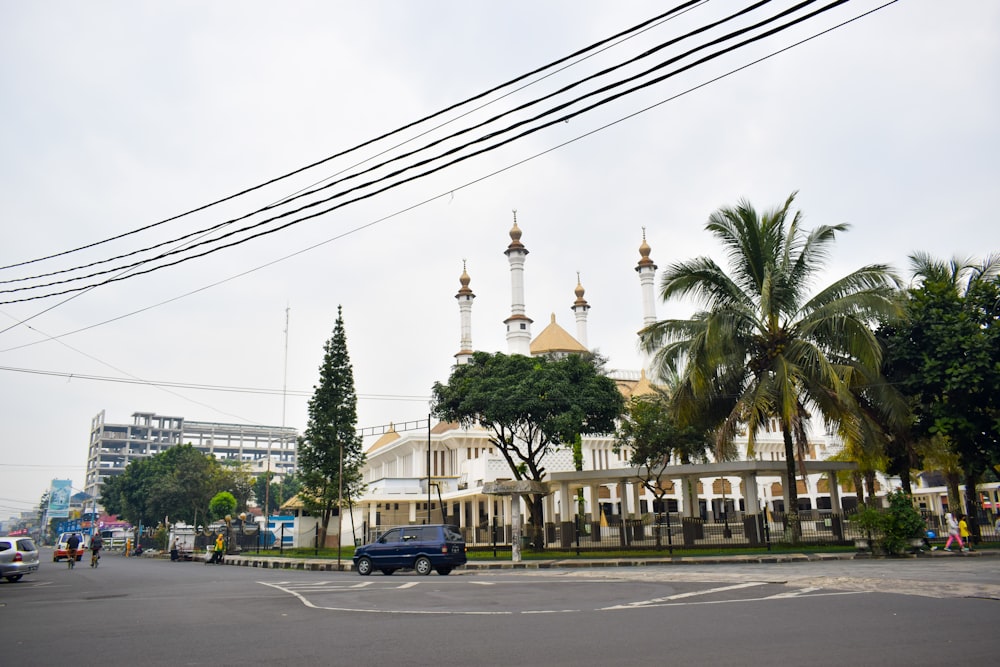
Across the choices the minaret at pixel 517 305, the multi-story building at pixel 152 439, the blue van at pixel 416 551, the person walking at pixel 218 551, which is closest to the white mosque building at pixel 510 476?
the minaret at pixel 517 305

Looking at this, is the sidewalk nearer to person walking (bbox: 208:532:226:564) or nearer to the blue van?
the blue van

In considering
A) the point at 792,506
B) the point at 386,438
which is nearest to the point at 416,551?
the point at 792,506

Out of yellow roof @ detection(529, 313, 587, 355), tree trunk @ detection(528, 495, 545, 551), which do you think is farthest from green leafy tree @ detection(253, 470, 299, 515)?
tree trunk @ detection(528, 495, 545, 551)

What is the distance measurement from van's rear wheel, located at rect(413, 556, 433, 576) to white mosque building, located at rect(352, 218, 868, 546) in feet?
51.1

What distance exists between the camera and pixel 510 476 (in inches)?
1845

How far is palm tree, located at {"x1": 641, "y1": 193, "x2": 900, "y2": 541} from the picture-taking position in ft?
74.2

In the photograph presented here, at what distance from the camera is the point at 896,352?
2366 cm

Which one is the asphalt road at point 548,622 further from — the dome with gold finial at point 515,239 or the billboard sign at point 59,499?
the billboard sign at point 59,499

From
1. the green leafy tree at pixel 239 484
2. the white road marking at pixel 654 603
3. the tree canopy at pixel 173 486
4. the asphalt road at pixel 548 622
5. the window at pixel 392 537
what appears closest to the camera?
the asphalt road at pixel 548 622

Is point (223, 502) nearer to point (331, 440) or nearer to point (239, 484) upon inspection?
point (331, 440)

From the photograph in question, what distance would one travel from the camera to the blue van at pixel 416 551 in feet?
70.7

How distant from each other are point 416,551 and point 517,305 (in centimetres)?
4268

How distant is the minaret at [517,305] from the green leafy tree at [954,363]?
39245 millimetres

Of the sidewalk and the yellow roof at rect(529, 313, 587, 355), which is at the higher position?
the yellow roof at rect(529, 313, 587, 355)
